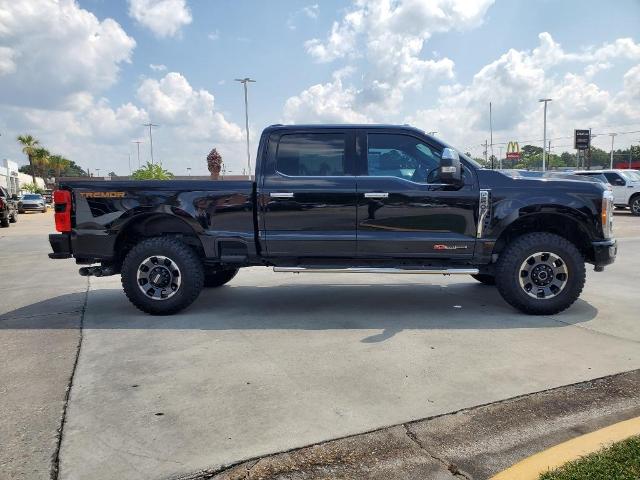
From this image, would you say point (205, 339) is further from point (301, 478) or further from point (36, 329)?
point (301, 478)

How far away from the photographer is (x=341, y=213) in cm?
530

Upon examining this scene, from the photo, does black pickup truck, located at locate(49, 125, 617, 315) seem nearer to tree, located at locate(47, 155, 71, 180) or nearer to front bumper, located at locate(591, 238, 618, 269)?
front bumper, located at locate(591, 238, 618, 269)

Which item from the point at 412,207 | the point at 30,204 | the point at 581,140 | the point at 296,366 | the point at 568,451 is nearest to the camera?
the point at 568,451

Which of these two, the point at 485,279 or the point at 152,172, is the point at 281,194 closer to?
the point at 485,279

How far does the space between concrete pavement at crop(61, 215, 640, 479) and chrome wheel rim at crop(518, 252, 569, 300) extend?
11.3 inches

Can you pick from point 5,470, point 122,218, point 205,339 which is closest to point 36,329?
point 122,218

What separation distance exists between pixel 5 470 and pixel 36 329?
2.80 meters

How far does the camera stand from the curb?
97.3 inches

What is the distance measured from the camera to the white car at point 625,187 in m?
19.7

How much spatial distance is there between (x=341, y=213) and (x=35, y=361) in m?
3.07

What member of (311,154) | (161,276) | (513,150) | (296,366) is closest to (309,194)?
(311,154)

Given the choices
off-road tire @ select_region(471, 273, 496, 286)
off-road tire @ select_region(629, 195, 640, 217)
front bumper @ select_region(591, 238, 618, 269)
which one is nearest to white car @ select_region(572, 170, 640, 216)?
off-road tire @ select_region(629, 195, 640, 217)

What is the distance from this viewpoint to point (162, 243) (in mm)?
5434

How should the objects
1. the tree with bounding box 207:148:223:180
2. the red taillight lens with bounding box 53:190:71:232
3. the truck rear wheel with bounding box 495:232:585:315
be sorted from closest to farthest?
1. the truck rear wheel with bounding box 495:232:585:315
2. the red taillight lens with bounding box 53:190:71:232
3. the tree with bounding box 207:148:223:180
